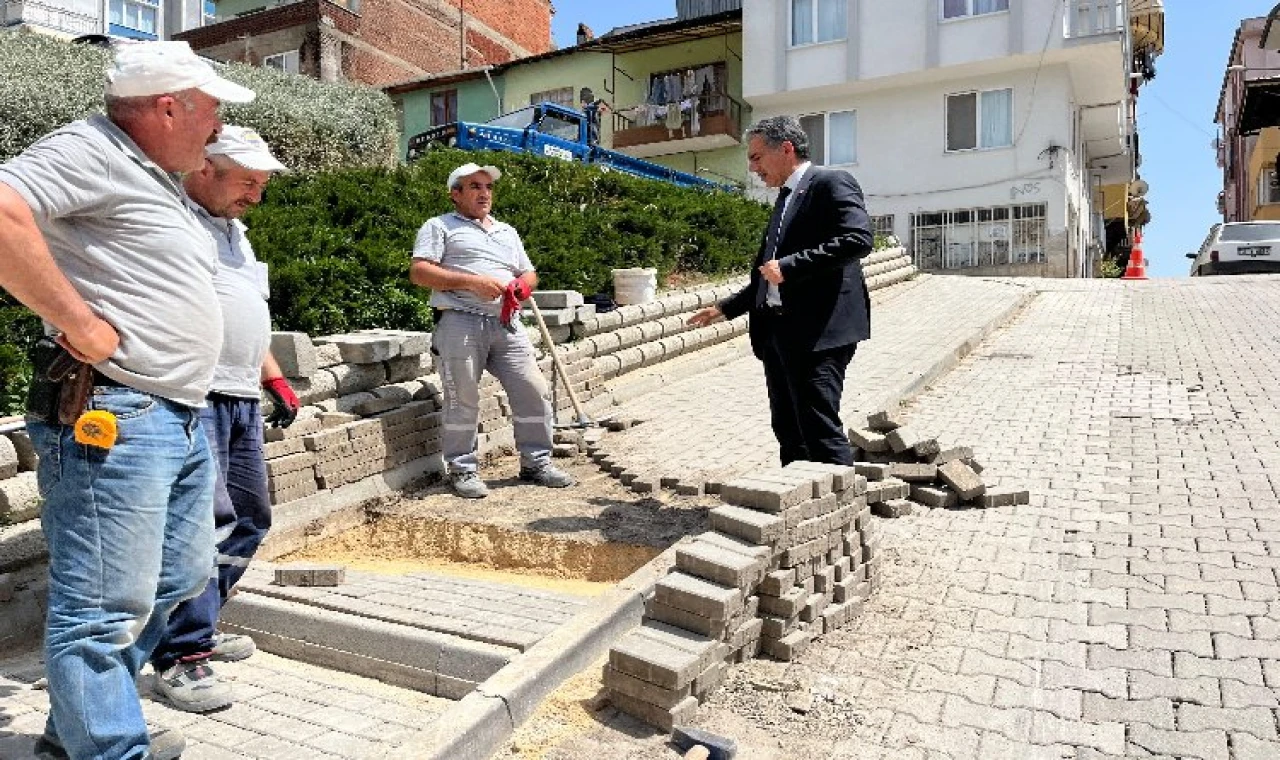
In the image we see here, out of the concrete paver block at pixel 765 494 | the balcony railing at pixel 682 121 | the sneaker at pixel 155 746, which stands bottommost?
the sneaker at pixel 155 746

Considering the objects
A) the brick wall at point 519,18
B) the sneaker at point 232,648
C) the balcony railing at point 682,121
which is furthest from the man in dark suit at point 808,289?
the brick wall at point 519,18

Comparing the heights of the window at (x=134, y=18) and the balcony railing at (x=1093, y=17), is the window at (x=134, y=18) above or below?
above

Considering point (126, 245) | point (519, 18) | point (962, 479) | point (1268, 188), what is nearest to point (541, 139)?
point (962, 479)

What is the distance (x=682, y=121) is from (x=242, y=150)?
24.2 meters

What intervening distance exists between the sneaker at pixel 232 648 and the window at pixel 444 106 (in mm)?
28492

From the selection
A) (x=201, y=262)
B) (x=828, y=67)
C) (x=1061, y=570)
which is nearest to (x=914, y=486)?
(x=1061, y=570)

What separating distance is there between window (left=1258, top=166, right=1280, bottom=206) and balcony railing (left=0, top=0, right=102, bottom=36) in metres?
40.4

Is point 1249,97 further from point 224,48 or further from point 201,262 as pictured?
point 224,48

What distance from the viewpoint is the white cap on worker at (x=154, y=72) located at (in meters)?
2.44

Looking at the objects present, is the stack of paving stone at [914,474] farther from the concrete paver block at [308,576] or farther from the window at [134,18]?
the window at [134,18]

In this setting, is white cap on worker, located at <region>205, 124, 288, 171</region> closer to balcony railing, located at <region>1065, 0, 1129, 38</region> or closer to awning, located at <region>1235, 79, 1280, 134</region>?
awning, located at <region>1235, 79, 1280, 134</region>

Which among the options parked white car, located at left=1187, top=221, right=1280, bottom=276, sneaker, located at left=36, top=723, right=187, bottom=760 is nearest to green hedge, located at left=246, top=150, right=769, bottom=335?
sneaker, located at left=36, top=723, right=187, bottom=760

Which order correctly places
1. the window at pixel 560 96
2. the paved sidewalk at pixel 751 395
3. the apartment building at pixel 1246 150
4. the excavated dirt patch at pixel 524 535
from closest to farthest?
the excavated dirt patch at pixel 524 535 → the paved sidewalk at pixel 751 395 → the window at pixel 560 96 → the apartment building at pixel 1246 150

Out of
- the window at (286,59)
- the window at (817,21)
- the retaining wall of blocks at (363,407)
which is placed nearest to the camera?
the retaining wall of blocks at (363,407)
